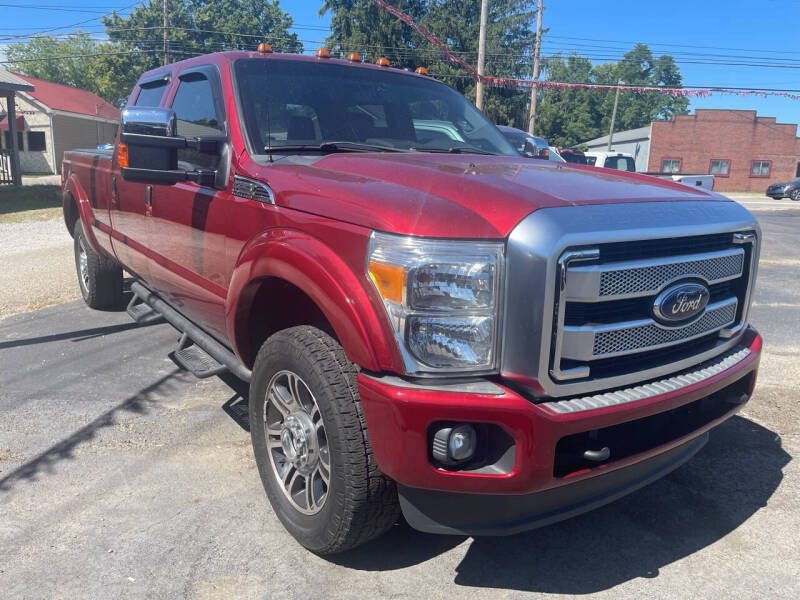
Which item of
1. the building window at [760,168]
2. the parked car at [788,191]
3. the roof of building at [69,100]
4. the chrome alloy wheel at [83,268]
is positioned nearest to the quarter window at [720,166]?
the building window at [760,168]

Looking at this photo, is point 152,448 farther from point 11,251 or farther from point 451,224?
point 11,251

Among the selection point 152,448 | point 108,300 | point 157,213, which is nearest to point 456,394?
point 152,448

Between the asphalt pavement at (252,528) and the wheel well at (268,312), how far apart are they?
75 cm

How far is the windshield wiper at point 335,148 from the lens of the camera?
3.16m

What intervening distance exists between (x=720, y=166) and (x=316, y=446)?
161ft

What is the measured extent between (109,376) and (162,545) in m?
2.37

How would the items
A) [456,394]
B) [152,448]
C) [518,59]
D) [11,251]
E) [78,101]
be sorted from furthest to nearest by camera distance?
[518,59]
[78,101]
[11,251]
[152,448]
[456,394]

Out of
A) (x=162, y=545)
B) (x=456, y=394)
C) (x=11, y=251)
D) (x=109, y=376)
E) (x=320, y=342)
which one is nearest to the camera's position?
(x=456, y=394)

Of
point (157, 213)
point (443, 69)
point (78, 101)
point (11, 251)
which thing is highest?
point (443, 69)

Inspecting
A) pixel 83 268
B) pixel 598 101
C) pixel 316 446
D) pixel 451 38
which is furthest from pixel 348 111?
pixel 598 101

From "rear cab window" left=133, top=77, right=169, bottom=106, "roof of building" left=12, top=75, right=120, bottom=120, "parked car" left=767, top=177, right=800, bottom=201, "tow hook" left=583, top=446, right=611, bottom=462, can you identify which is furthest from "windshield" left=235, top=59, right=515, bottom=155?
"roof of building" left=12, top=75, right=120, bottom=120

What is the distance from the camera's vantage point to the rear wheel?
613cm

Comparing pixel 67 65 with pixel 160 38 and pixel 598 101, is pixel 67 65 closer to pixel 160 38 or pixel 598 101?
pixel 160 38

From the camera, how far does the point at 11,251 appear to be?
10078 mm
